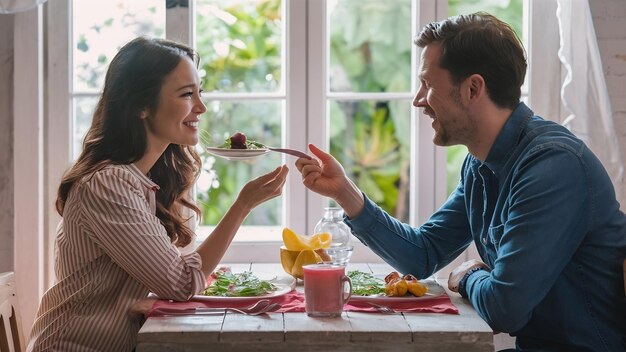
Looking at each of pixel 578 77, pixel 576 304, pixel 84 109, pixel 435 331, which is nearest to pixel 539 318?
pixel 576 304

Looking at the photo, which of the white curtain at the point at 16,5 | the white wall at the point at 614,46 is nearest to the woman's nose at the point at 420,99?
the white wall at the point at 614,46

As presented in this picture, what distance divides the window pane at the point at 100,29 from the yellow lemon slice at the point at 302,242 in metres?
Answer: 1.03

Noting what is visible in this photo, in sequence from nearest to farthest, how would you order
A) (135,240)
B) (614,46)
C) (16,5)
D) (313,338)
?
(313,338), (135,240), (16,5), (614,46)

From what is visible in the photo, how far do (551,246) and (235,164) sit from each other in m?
2.18

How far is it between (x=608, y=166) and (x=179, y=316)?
59.8 inches

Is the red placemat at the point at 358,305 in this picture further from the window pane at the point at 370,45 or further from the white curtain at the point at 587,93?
the window pane at the point at 370,45

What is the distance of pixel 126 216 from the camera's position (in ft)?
5.88

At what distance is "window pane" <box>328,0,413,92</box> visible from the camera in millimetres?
3113

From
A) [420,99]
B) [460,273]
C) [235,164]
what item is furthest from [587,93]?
[235,164]

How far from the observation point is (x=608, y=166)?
2.51 meters

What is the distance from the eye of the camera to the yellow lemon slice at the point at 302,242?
214 centimetres

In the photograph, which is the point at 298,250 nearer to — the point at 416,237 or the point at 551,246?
the point at 416,237

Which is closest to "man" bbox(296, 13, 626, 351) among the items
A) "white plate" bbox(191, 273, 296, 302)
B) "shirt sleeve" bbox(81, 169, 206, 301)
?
"white plate" bbox(191, 273, 296, 302)

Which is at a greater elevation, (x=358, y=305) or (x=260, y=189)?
(x=260, y=189)
